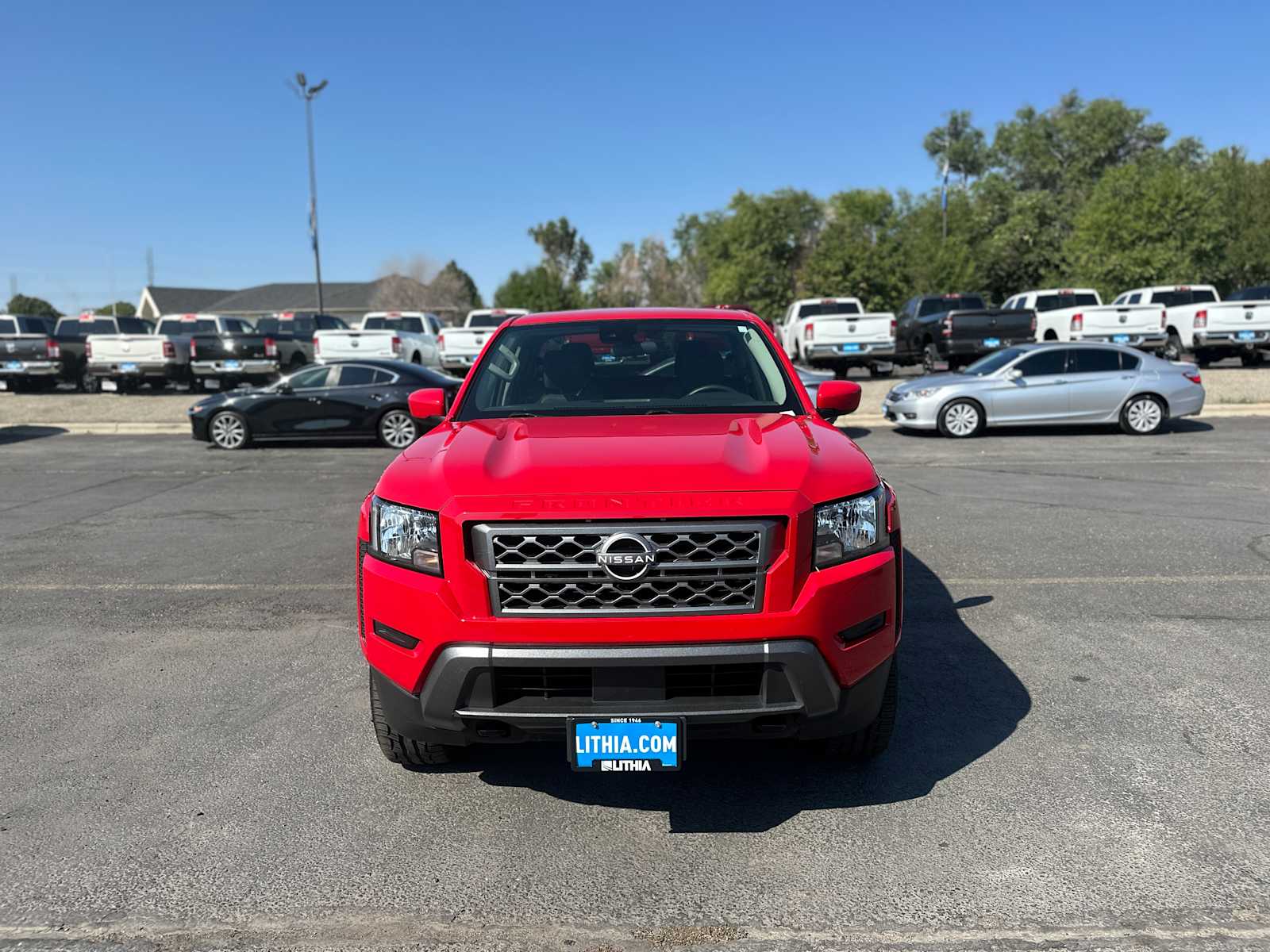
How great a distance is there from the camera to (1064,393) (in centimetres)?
1548

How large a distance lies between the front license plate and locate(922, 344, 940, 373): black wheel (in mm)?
22960

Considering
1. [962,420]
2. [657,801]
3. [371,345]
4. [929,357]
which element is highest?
[371,345]

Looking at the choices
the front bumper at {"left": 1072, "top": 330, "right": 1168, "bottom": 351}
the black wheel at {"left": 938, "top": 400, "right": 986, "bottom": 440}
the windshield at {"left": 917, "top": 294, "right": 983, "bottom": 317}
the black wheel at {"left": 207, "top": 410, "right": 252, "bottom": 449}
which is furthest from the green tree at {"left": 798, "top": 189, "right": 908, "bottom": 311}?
the black wheel at {"left": 207, "top": 410, "right": 252, "bottom": 449}

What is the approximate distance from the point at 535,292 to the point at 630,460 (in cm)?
9709

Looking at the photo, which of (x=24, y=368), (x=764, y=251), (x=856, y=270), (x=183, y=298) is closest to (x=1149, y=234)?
(x=856, y=270)

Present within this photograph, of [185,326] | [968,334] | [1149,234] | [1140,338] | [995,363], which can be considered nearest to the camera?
[995,363]

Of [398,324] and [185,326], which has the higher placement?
[185,326]

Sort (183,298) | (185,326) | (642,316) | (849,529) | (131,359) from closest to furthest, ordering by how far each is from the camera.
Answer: (849,529) → (642,316) → (131,359) → (185,326) → (183,298)

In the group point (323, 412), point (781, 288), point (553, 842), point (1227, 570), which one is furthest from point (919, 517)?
point (781, 288)

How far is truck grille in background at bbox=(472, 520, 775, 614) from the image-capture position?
3326 mm

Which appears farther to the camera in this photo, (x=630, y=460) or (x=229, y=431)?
(x=229, y=431)

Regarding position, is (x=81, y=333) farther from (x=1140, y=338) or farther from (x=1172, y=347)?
(x=1172, y=347)

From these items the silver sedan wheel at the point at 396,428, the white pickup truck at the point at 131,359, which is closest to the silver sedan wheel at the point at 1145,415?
the silver sedan wheel at the point at 396,428

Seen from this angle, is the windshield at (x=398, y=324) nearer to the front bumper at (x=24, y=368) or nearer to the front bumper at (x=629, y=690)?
the front bumper at (x=24, y=368)
